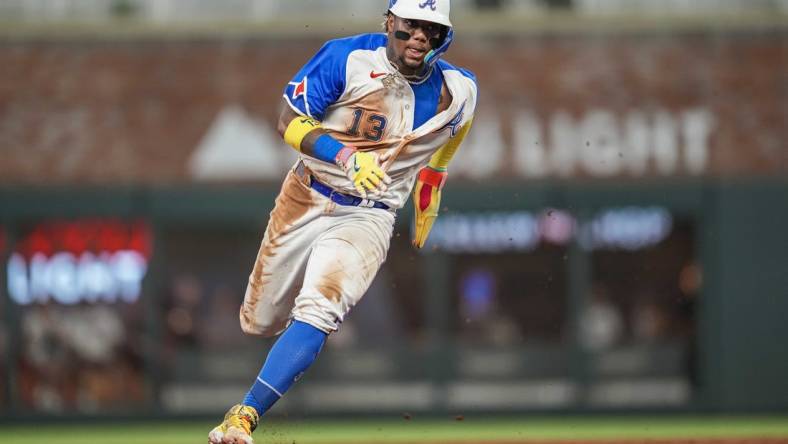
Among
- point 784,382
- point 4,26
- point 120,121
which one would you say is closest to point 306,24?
point 120,121

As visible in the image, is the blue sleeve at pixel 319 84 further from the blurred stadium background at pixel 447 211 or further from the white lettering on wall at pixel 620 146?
the white lettering on wall at pixel 620 146

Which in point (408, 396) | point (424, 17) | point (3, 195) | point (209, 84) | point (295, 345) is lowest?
point (408, 396)

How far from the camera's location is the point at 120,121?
51.7ft

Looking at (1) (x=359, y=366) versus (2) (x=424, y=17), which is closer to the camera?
(2) (x=424, y=17)

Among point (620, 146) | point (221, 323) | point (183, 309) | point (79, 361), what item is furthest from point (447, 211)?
point (79, 361)

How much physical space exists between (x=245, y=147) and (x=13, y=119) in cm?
266

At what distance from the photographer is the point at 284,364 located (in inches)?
248

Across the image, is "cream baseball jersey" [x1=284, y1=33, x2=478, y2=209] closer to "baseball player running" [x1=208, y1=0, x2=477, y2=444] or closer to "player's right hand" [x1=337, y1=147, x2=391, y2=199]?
"baseball player running" [x1=208, y1=0, x2=477, y2=444]

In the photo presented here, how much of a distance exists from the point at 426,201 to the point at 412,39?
1131 mm

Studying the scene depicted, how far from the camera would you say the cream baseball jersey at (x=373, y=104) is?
6531 mm

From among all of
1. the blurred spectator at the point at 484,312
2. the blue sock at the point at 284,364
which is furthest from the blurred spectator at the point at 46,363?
the blue sock at the point at 284,364

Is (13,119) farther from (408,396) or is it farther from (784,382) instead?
(784,382)

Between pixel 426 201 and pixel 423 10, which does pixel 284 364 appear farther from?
pixel 423 10

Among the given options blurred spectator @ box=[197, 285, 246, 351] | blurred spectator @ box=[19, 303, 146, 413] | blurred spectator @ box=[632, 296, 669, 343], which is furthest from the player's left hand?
blurred spectator @ box=[632, 296, 669, 343]
